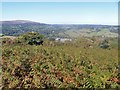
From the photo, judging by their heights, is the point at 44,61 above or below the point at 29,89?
above

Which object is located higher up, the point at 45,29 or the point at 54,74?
the point at 45,29

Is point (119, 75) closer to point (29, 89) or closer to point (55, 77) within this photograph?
point (55, 77)

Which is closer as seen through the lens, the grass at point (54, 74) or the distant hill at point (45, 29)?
the grass at point (54, 74)

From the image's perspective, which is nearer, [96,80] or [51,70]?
[96,80]

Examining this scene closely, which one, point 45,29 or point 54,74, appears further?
point 45,29

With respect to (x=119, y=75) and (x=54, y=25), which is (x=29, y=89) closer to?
(x=119, y=75)

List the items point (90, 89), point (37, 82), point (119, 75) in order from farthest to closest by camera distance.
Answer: point (119, 75), point (37, 82), point (90, 89)

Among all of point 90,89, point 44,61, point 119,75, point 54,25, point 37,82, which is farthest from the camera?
point 54,25

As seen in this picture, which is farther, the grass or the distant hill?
the distant hill

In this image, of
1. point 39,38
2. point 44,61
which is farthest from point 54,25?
point 44,61
